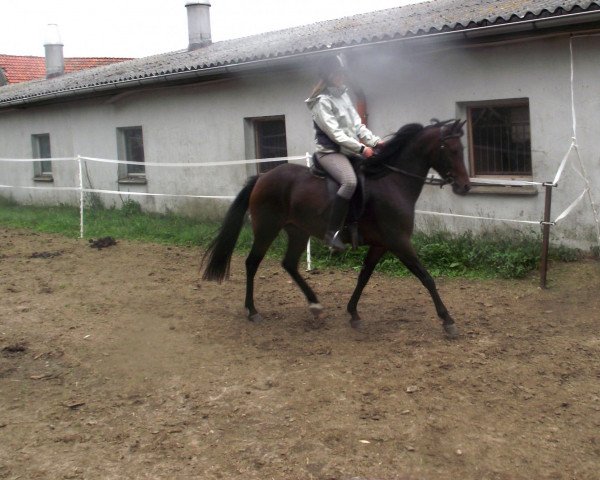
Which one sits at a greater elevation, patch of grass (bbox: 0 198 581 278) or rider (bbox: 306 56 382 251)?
rider (bbox: 306 56 382 251)

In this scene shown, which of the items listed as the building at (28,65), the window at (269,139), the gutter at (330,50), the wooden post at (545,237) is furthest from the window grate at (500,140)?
the building at (28,65)

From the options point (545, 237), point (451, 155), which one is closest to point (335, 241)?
point (451, 155)

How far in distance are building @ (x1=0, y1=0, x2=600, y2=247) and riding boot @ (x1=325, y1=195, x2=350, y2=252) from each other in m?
3.36

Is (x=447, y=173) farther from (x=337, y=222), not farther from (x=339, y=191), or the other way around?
(x=337, y=222)

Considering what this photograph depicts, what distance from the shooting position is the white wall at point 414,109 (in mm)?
8625

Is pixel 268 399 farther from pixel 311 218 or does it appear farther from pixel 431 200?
pixel 431 200

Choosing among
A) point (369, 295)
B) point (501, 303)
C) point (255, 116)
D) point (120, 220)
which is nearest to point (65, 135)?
point (120, 220)

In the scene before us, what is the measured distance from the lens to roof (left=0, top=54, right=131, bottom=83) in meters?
34.4

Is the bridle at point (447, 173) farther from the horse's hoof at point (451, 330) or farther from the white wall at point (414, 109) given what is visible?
the white wall at point (414, 109)

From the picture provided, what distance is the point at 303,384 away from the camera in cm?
550

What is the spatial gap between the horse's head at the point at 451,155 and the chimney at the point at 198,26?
1301 centimetres

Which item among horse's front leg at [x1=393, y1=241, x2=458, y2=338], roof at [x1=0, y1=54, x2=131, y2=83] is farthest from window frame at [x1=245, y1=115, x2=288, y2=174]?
roof at [x1=0, y1=54, x2=131, y2=83]

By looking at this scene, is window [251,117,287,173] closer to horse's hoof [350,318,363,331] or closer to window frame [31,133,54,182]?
horse's hoof [350,318,363,331]

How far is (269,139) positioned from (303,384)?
8.01 metres
